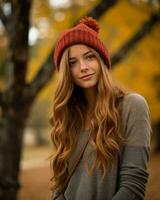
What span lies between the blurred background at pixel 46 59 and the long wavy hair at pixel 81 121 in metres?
0.48

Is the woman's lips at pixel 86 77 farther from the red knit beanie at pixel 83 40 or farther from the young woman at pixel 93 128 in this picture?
the red knit beanie at pixel 83 40

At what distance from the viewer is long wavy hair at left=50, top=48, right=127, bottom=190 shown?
2.95m

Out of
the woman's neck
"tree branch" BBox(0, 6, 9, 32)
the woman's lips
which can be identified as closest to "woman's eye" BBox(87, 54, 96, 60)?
the woman's lips

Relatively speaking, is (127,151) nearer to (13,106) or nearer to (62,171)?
(62,171)

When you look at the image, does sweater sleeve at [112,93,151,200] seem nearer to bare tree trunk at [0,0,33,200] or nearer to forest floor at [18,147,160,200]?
bare tree trunk at [0,0,33,200]

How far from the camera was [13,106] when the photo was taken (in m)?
6.93

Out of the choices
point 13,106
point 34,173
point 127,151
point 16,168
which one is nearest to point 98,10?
point 13,106

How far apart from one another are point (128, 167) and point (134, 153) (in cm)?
9

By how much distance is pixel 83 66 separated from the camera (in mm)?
3156

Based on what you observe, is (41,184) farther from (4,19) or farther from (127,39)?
(4,19)

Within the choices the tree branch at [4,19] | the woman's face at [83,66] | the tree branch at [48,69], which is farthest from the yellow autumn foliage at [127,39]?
the woman's face at [83,66]

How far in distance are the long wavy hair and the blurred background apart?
48cm

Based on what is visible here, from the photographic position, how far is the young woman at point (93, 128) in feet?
9.43

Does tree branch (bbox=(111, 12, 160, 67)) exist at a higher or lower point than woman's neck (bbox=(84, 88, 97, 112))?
higher
